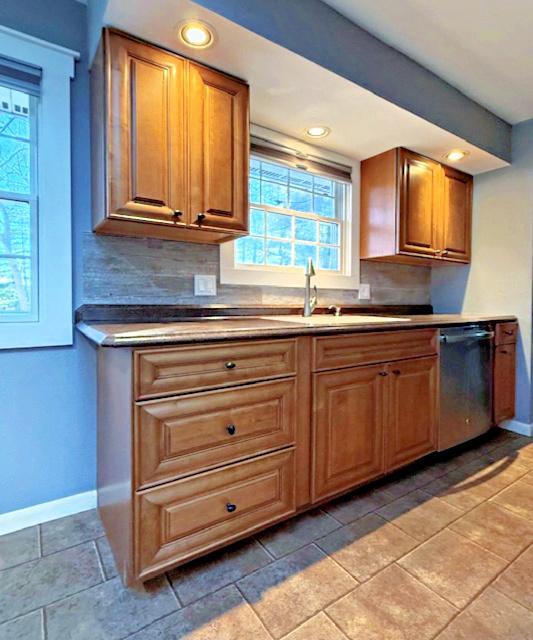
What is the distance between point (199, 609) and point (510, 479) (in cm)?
187

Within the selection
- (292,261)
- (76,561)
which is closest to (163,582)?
(76,561)

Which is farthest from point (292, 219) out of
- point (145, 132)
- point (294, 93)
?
point (145, 132)

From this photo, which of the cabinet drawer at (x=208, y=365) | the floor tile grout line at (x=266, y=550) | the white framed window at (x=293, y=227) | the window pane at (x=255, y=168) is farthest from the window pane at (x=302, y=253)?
the floor tile grout line at (x=266, y=550)

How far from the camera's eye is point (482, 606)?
1210 mm

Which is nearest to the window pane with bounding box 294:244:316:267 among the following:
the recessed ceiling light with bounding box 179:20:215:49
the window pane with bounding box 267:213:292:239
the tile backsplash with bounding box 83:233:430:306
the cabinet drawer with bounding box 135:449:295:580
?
the window pane with bounding box 267:213:292:239

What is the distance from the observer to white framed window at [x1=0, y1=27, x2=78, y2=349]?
5.25 feet

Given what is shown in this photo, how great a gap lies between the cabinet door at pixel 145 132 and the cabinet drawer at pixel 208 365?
0.66 meters

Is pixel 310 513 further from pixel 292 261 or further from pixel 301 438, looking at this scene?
pixel 292 261

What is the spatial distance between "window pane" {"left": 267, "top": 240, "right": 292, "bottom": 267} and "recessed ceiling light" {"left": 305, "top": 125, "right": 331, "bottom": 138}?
2.31ft

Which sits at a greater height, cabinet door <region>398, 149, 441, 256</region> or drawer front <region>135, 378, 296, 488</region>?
cabinet door <region>398, 149, 441, 256</region>

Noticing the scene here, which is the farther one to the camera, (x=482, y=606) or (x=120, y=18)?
(x=120, y=18)

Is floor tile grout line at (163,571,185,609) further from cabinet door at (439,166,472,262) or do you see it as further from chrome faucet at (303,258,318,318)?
cabinet door at (439,166,472,262)

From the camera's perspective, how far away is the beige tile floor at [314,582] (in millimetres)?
1126

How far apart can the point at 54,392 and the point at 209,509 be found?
3.05 ft
